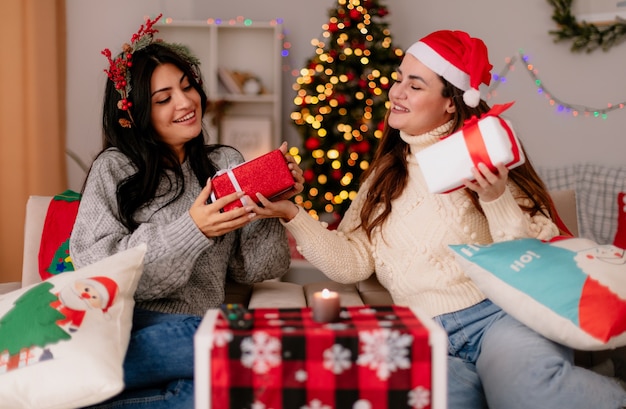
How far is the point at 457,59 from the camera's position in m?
1.86

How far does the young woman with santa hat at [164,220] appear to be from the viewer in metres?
1.53

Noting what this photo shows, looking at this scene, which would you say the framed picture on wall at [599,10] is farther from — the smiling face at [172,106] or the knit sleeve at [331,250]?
the smiling face at [172,106]

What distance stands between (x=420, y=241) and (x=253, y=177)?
48cm

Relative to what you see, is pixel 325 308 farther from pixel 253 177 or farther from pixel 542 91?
pixel 542 91

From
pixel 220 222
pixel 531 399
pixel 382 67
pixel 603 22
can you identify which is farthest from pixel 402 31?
pixel 531 399

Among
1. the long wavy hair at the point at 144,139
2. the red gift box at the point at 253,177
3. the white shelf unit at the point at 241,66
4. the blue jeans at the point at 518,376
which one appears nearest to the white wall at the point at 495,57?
the white shelf unit at the point at 241,66

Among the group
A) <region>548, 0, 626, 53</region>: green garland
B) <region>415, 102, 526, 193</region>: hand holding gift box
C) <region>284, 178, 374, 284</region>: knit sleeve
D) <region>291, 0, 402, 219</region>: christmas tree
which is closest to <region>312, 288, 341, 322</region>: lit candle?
<region>415, 102, 526, 193</region>: hand holding gift box

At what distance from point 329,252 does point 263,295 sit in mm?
243

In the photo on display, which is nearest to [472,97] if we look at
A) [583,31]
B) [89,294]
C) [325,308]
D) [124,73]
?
[325,308]

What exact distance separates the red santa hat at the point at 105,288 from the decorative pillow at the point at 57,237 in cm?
56

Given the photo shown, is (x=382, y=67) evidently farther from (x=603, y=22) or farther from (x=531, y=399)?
(x=531, y=399)

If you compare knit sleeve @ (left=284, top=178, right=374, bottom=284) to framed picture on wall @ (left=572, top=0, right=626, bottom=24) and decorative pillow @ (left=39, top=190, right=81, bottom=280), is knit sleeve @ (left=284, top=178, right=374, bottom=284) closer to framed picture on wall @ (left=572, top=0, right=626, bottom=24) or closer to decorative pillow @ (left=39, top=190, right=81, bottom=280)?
decorative pillow @ (left=39, top=190, right=81, bottom=280)

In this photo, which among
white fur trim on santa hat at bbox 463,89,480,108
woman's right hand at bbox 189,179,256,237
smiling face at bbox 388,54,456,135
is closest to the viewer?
woman's right hand at bbox 189,179,256,237

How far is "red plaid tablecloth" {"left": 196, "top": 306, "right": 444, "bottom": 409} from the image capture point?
1133 mm
